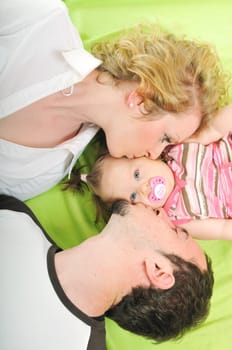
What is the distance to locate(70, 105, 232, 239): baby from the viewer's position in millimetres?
1245

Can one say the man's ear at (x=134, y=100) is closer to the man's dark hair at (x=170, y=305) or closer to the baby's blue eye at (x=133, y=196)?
the baby's blue eye at (x=133, y=196)

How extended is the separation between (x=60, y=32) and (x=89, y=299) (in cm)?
64

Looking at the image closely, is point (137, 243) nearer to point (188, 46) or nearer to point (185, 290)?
point (185, 290)

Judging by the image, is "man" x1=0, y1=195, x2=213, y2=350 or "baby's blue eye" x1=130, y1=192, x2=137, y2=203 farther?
"baby's blue eye" x1=130, y1=192, x2=137, y2=203

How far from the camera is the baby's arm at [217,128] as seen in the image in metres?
1.34

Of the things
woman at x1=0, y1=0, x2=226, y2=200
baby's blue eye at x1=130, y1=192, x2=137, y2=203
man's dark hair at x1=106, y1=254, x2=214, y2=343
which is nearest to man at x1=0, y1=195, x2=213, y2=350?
man's dark hair at x1=106, y1=254, x2=214, y2=343

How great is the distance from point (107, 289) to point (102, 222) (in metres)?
0.35

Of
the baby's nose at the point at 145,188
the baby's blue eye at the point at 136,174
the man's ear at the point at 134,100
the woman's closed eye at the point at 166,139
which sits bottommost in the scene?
the baby's nose at the point at 145,188

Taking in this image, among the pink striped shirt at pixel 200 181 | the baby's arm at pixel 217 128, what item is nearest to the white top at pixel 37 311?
the pink striped shirt at pixel 200 181

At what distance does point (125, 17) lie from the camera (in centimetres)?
154

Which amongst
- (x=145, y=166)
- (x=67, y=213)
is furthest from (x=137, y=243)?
(x=67, y=213)

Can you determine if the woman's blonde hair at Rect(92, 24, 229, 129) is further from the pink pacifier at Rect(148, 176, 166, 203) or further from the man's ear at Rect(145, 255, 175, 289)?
the man's ear at Rect(145, 255, 175, 289)

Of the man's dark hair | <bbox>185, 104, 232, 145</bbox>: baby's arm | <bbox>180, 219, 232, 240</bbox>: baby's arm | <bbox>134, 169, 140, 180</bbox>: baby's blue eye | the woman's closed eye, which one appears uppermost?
the woman's closed eye

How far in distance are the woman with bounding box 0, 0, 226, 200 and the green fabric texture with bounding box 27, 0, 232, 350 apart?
14cm
